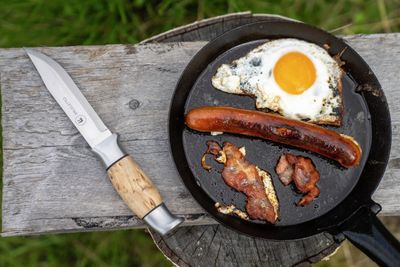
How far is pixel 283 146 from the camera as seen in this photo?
1895 millimetres

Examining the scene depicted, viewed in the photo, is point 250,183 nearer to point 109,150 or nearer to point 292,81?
point 292,81

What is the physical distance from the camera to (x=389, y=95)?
202 cm

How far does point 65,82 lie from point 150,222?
690 mm

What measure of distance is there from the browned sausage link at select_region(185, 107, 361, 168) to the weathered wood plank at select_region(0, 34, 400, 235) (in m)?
0.28

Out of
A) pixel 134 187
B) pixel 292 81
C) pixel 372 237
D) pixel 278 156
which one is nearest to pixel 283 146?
pixel 278 156

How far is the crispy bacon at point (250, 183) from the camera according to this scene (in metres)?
1.83

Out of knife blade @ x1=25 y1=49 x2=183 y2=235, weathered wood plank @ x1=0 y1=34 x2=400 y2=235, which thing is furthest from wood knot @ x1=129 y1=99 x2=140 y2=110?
knife blade @ x1=25 y1=49 x2=183 y2=235

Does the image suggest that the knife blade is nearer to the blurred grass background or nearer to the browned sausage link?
the browned sausage link

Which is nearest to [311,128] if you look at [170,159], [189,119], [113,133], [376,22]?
[189,119]

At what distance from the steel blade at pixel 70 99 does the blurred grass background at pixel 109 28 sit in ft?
2.34

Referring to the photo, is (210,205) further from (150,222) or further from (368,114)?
(368,114)

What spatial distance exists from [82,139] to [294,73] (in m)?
0.94

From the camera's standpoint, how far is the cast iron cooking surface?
188 centimetres

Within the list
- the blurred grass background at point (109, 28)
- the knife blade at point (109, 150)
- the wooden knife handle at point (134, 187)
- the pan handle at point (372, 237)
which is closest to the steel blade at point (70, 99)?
the knife blade at point (109, 150)
